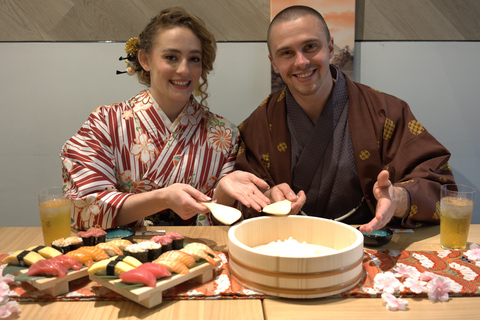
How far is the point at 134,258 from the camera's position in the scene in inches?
44.3

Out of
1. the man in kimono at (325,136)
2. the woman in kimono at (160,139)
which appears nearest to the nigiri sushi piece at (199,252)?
the woman in kimono at (160,139)

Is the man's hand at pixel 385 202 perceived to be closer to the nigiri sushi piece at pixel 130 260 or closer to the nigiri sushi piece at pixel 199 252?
the nigiri sushi piece at pixel 199 252

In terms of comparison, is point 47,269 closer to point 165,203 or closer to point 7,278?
point 7,278

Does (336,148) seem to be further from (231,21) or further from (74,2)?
(74,2)

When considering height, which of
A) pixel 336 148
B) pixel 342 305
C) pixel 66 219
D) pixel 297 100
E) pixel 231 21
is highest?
pixel 231 21

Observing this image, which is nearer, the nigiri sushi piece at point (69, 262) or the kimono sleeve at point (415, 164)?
the nigiri sushi piece at point (69, 262)

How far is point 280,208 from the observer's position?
4.60 ft

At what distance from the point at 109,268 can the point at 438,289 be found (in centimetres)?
84

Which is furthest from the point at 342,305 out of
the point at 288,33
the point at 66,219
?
the point at 288,33

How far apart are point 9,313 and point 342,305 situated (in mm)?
804

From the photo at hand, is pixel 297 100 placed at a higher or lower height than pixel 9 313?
higher

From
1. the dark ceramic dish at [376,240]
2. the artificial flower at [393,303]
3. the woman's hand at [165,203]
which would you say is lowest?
the artificial flower at [393,303]

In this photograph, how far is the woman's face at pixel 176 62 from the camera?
1.96 metres

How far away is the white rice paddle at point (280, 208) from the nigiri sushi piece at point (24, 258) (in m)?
0.70
